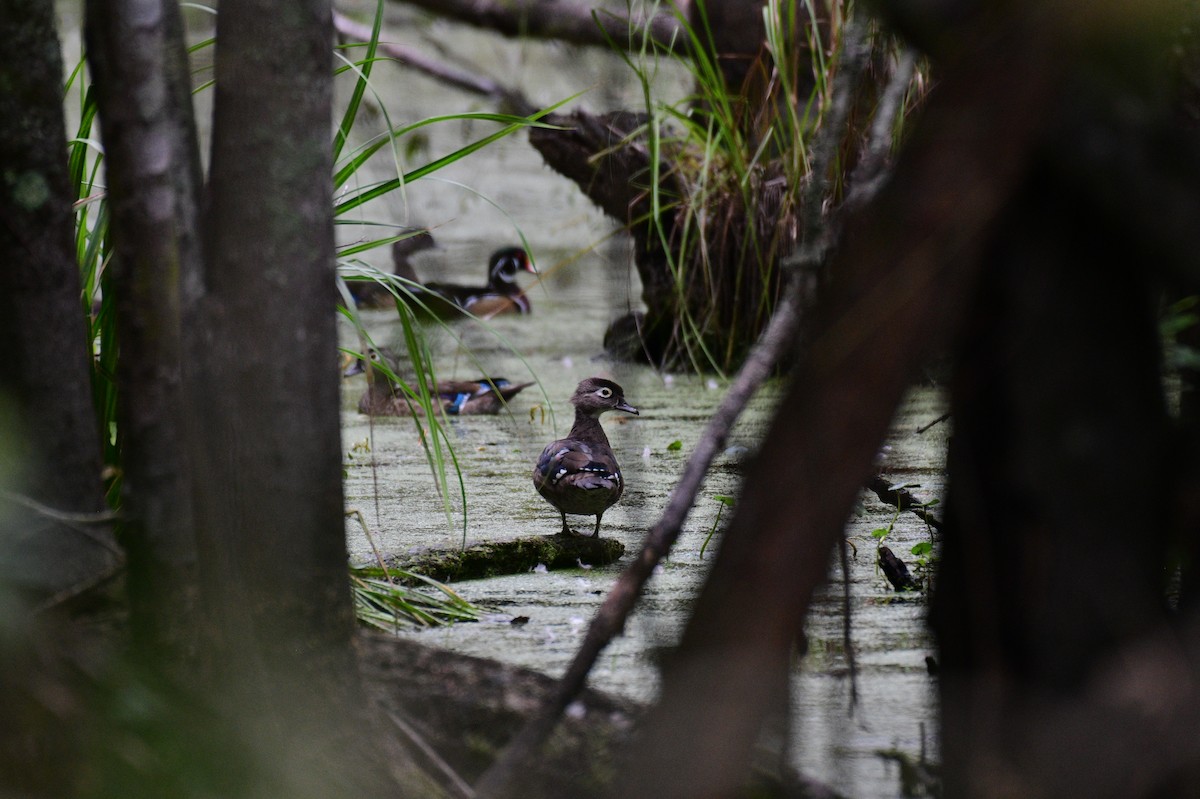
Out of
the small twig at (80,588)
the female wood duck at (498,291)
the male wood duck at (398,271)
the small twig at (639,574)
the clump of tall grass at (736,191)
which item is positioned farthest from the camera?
the female wood duck at (498,291)

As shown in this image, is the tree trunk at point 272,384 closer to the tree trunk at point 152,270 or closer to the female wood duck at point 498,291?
the tree trunk at point 152,270

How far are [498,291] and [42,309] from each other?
211 inches

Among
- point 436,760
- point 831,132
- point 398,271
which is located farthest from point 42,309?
point 398,271

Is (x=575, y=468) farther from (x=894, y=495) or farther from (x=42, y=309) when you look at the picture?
(x=42, y=309)

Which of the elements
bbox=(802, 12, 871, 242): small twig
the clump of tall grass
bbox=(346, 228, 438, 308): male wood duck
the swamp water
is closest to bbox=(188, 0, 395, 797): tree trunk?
the swamp water

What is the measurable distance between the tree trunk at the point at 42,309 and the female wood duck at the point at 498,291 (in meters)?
4.62

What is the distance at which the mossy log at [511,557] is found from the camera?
2414 millimetres

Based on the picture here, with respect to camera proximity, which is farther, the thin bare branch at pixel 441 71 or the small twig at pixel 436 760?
the thin bare branch at pixel 441 71

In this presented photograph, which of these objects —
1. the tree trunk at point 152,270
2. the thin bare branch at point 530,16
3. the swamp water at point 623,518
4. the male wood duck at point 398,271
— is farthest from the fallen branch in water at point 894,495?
the thin bare branch at point 530,16

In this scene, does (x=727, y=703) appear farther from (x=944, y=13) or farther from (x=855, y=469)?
(x=944, y=13)

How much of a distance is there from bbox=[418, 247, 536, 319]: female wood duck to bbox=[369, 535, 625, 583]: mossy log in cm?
343

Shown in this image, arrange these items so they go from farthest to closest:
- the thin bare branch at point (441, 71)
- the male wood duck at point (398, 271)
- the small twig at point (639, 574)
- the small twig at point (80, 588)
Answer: the thin bare branch at point (441, 71)
the male wood duck at point (398, 271)
the small twig at point (80, 588)
the small twig at point (639, 574)

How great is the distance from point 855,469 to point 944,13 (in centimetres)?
36

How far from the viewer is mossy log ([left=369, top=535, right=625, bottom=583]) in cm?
241
